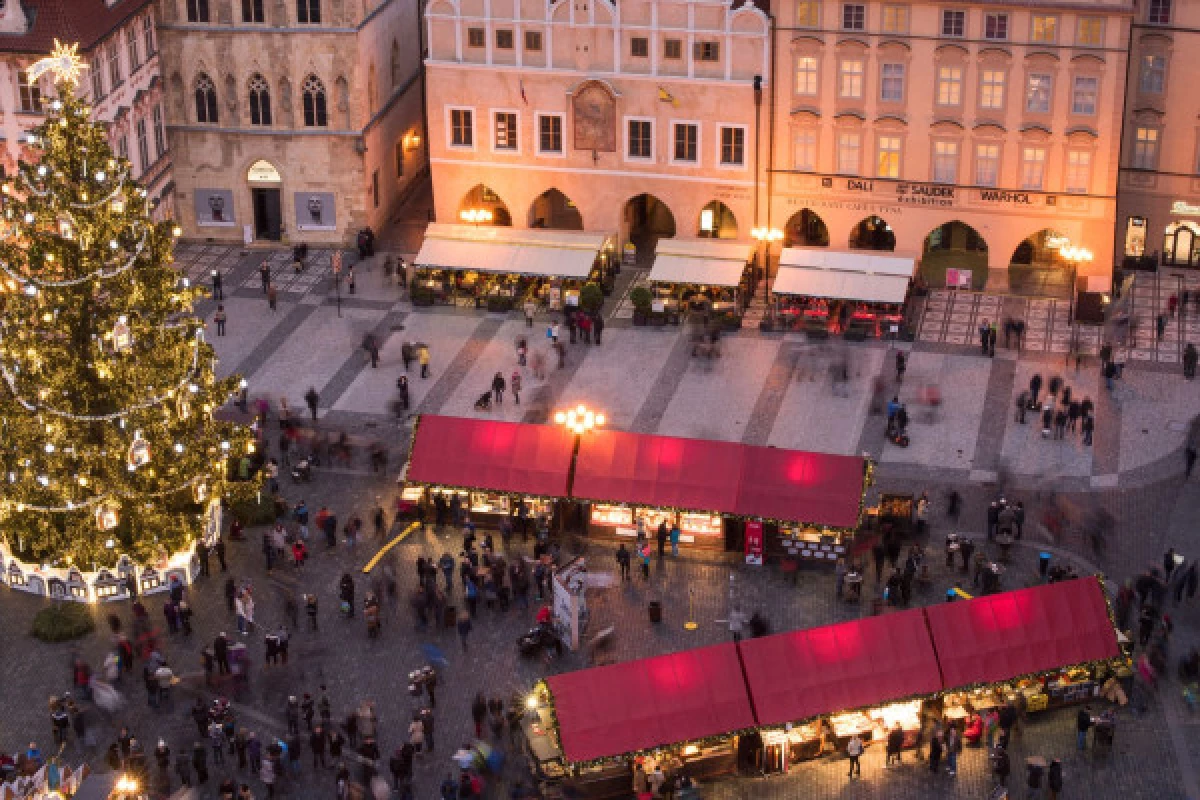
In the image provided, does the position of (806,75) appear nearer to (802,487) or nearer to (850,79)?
(850,79)

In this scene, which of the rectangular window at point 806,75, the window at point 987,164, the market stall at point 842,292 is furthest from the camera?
the rectangular window at point 806,75

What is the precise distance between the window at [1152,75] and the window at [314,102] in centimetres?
3440

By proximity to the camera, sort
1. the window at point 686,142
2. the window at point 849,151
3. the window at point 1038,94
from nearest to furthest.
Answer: the window at point 1038,94
the window at point 849,151
the window at point 686,142

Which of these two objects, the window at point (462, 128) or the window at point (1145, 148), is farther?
the window at point (462, 128)

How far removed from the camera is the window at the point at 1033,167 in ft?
Answer: 268

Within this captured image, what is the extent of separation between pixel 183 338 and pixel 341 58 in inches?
1138

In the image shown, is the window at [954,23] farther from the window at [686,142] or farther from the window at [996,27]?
the window at [686,142]

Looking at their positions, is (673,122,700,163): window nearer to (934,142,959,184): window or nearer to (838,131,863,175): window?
(838,131,863,175): window

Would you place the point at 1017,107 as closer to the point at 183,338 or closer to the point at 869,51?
the point at 869,51

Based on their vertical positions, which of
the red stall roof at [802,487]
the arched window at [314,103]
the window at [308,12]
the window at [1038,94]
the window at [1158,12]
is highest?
the window at [1158,12]

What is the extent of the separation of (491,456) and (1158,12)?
34173 mm

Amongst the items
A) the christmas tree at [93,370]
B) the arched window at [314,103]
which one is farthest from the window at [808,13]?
the christmas tree at [93,370]

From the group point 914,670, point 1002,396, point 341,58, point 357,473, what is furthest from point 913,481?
point 341,58

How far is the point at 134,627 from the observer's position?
62.1 metres
